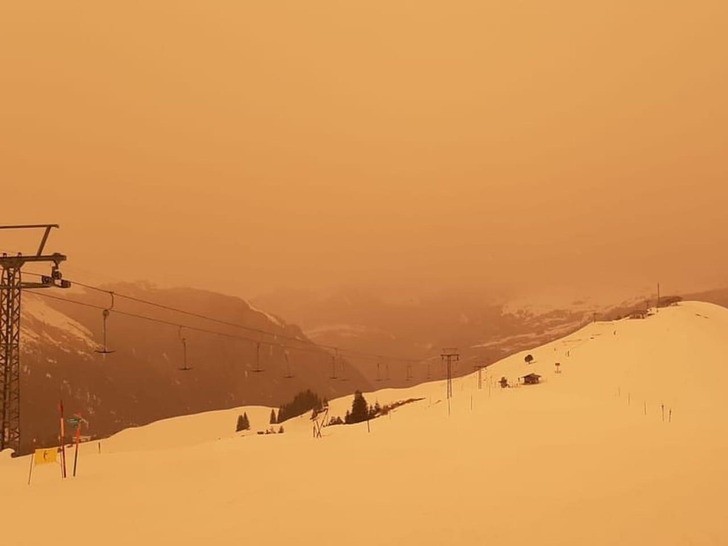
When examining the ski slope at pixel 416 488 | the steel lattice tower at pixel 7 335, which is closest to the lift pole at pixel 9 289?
the steel lattice tower at pixel 7 335

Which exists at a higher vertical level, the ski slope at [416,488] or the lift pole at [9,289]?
the lift pole at [9,289]

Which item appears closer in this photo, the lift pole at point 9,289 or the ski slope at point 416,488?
the ski slope at point 416,488

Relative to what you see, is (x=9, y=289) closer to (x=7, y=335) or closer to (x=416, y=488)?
(x=7, y=335)

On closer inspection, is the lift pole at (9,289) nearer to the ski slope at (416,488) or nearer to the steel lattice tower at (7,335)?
the steel lattice tower at (7,335)

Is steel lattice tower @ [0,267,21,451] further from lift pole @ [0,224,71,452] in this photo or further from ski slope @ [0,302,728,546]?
ski slope @ [0,302,728,546]

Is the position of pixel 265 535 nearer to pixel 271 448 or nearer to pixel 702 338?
pixel 271 448

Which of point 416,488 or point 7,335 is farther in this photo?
point 7,335

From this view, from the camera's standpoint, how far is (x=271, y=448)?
25.5 m

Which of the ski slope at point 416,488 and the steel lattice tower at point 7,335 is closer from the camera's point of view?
the ski slope at point 416,488

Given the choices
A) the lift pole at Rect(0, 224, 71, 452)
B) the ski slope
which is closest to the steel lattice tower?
the lift pole at Rect(0, 224, 71, 452)

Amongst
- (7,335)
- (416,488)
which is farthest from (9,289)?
(416,488)

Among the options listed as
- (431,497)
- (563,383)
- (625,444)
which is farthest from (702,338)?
(431,497)

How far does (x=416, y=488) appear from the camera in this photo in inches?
605

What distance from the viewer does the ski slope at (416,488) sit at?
37.5 feet
